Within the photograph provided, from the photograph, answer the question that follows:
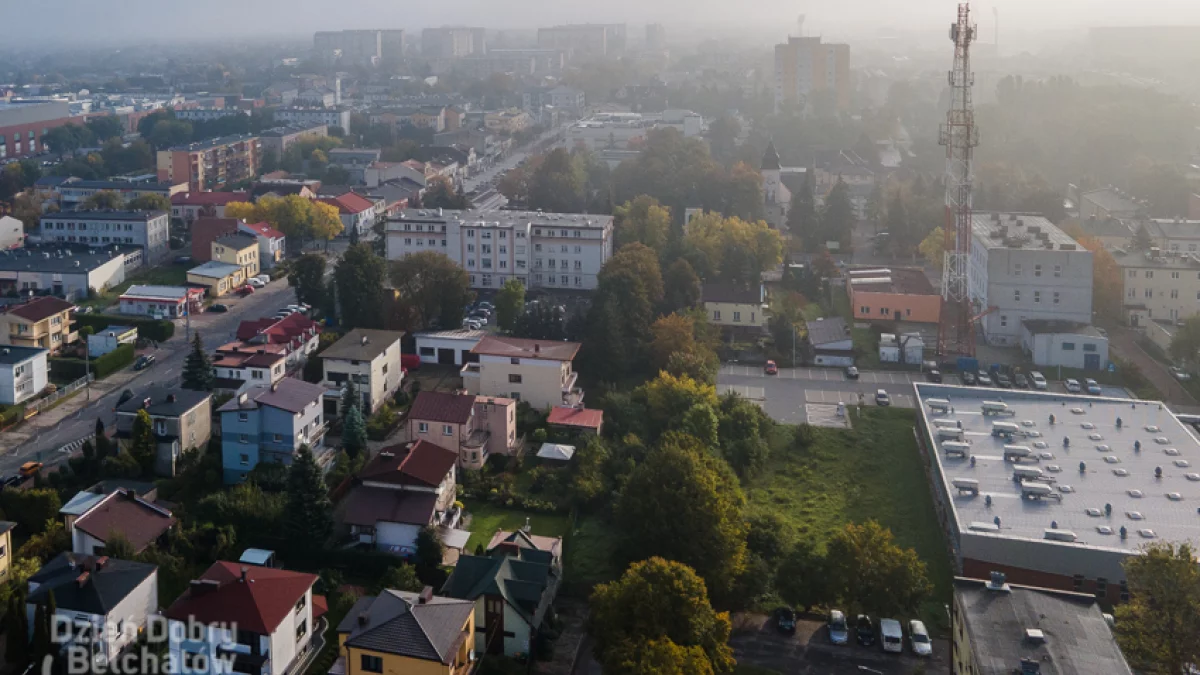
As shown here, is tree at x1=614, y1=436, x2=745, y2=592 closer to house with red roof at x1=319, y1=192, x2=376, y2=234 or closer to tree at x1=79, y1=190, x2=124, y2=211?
house with red roof at x1=319, y1=192, x2=376, y2=234

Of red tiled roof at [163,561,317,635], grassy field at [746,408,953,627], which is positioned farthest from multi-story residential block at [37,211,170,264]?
red tiled roof at [163,561,317,635]

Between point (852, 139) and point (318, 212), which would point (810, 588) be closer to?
point (318, 212)

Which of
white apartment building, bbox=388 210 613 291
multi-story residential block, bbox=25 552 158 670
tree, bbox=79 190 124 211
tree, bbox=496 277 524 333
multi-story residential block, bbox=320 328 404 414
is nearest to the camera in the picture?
multi-story residential block, bbox=25 552 158 670

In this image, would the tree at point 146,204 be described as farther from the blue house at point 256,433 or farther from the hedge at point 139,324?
the blue house at point 256,433

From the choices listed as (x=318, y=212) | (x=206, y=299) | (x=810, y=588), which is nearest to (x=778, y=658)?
(x=810, y=588)

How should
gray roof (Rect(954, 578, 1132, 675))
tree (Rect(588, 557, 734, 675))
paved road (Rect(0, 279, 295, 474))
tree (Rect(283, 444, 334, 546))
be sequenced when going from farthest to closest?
1. paved road (Rect(0, 279, 295, 474))
2. tree (Rect(283, 444, 334, 546))
3. tree (Rect(588, 557, 734, 675))
4. gray roof (Rect(954, 578, 1132, 675))
